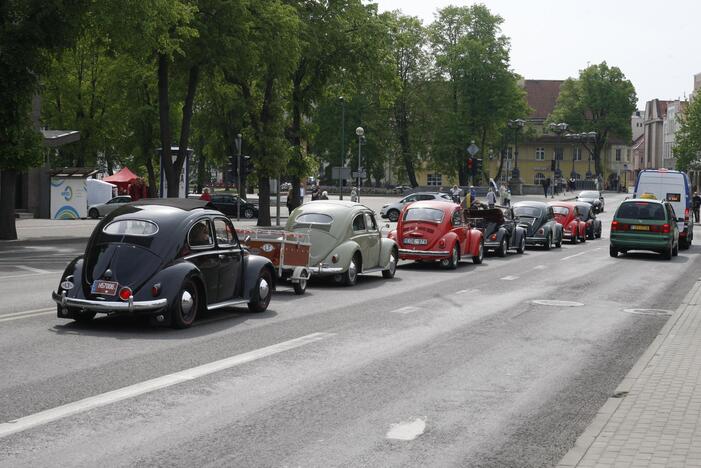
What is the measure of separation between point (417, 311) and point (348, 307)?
3.62ft

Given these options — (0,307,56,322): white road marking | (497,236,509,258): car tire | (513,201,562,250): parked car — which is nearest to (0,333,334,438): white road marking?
(0,307,56,322): white road marking

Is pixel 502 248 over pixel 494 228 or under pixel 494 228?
under

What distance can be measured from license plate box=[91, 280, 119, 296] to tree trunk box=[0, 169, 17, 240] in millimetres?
22723

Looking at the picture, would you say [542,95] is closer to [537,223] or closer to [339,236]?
[537,223]

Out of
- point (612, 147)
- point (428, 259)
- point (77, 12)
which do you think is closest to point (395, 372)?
point (428, 259)

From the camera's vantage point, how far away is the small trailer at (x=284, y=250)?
18.7m

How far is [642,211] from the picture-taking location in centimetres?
3369

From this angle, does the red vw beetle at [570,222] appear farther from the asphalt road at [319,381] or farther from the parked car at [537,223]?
the asphalt road at [319,381]

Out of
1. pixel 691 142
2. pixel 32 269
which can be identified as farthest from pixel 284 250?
pixel 691 142

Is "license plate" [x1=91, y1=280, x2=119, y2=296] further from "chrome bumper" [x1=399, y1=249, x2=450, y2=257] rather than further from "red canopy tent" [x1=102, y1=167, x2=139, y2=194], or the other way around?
"red canopy tent" [x1=102, y1=167, x2=139, y2=194]

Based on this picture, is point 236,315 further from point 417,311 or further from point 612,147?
point 612,147

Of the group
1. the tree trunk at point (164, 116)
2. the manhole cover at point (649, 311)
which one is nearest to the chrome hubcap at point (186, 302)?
the manhole cover at point (649, 311)

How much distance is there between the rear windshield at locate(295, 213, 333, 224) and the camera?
70.2 feet

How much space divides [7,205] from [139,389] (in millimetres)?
27356
